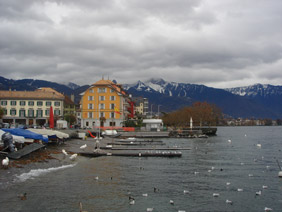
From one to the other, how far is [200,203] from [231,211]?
2.13 m

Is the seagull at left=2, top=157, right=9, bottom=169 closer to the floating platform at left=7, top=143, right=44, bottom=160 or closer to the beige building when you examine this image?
the floating platform at left=7, top=143, right=44, bottom=160

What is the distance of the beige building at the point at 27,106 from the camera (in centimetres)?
10556

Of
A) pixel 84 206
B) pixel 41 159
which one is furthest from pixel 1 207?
pixel 41 159

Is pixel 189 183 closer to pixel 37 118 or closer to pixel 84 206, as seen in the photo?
pixel 84 206

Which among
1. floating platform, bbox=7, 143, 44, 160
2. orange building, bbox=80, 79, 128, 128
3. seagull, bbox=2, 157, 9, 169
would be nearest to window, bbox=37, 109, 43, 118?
orange building, bbox=80, 79, 128, 128

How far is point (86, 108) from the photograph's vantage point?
109938mm

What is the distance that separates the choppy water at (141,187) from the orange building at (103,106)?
70.9 meters

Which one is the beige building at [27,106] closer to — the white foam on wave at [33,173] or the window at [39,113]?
the window at [39,113]

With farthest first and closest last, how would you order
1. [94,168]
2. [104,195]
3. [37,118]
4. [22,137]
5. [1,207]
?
[37,118] < [22,137] < [94,168] < [104,195] < [1,207]

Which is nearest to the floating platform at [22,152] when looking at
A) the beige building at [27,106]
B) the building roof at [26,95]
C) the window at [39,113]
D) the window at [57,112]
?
the window at [39,113]

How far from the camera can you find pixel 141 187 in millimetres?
25812

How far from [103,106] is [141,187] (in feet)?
277

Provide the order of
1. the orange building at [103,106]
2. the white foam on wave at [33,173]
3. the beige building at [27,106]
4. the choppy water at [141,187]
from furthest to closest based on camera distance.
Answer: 1. the orange building at [103,106]
2. the beige building at [27,106]
3. the white foam on wave at [33,173]
4. the choppy water at [141,187]

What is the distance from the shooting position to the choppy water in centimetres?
2067
